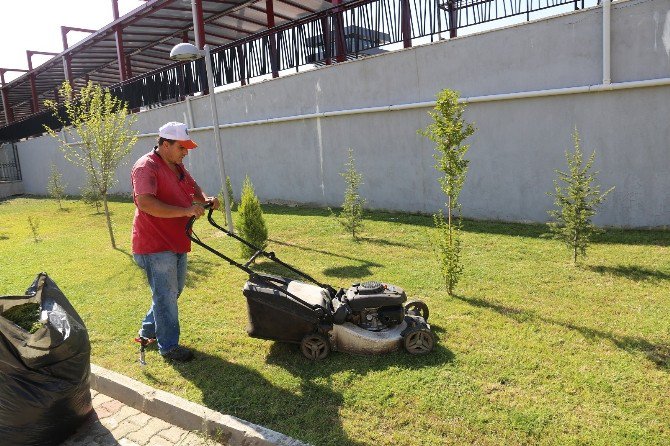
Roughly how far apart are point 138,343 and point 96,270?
370 centimetres

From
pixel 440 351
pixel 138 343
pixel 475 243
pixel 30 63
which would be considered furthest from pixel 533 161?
pixel 30 63

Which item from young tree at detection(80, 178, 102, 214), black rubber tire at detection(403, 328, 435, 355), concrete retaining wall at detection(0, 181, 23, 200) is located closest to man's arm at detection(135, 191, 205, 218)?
black rubber tire at detection(403, 328, 435, 355)

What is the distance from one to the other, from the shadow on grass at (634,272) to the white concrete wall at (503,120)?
2.29 m

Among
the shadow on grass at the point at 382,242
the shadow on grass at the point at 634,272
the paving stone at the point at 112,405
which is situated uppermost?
the shadow on grass at the point at 382,242

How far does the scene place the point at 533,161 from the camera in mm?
8477

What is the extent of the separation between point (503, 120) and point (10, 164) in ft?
97.8

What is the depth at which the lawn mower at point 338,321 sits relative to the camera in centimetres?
391

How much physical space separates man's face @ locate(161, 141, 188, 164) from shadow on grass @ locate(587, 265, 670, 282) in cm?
502

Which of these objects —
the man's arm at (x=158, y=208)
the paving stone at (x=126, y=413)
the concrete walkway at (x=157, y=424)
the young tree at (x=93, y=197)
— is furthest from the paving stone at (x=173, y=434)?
the young tree at (x=93, y=197)

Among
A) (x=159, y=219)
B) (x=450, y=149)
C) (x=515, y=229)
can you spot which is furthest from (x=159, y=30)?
(x=159, y=219)

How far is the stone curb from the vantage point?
3079 mm

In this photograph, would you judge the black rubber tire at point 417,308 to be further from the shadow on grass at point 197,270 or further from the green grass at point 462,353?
the shadow on grass at point 197,270

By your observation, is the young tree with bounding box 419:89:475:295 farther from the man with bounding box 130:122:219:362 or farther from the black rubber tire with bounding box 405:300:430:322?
the man with bounding box 130:122:219:362

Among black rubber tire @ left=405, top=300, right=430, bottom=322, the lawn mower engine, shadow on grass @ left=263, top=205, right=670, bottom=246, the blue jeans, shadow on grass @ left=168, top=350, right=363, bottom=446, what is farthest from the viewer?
shadow on grass @ left=263, top=205, right=670, bottom=246
